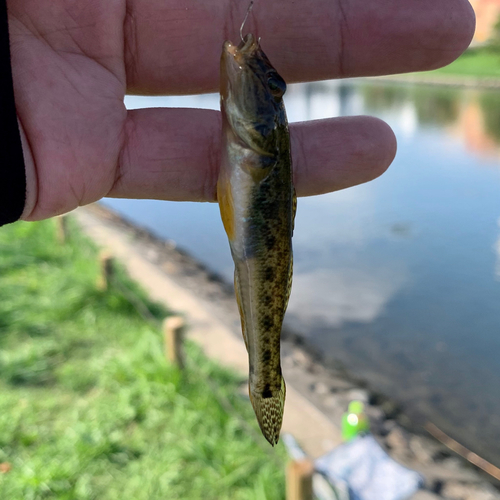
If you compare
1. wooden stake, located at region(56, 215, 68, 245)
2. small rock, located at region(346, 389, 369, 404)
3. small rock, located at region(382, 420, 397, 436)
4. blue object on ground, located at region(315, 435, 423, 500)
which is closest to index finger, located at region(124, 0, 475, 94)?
blue object on ground, located at region(315, 435, 423, 500)

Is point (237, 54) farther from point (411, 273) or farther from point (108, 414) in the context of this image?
point (411, 273)

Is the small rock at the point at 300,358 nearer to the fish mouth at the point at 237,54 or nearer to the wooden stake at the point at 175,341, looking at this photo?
the wooden stake at the point at 175,341

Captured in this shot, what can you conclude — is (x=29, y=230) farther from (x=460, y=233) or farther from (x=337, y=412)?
(x=460, y=233)

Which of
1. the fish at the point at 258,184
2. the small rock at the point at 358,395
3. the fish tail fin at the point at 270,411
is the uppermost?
the fish at the point at 258,184

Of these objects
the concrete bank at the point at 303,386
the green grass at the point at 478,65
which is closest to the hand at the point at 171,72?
Result: the concrete bank at the point at 303,386

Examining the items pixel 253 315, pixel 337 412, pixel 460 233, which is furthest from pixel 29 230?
pixel 460 233

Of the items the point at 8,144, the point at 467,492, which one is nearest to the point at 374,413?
the point at 467,492

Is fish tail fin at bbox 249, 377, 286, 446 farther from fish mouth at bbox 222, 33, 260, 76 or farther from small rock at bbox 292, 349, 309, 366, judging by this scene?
small rock at bbox 292, 349, 309, 366
